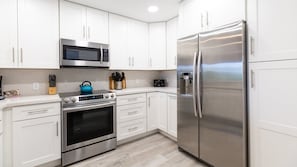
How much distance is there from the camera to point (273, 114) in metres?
1.54

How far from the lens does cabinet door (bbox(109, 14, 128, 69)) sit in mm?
2996

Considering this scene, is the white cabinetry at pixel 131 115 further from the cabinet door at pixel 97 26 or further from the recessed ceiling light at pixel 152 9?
the recessed ceiling light at pixel 152 9

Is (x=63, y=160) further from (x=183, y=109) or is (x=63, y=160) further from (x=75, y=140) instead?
(x=183, y=109)

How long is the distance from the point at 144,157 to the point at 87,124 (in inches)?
39.8

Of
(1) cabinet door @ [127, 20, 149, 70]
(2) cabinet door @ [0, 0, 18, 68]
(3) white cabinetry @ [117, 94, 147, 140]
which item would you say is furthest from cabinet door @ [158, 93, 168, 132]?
(2) cabinet door @ [0, 0, 18, 68]

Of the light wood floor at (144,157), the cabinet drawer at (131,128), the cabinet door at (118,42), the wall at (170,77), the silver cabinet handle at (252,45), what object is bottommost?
the light wood floor at (144,157)

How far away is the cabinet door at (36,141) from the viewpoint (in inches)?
73.2

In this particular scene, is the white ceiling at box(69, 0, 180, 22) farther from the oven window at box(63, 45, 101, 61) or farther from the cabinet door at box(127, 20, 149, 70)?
the oven window at box(63, 45, 101, 61)

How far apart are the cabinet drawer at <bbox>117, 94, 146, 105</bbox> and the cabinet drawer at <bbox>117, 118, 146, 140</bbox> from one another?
376 millimetres

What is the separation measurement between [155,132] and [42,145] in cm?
207

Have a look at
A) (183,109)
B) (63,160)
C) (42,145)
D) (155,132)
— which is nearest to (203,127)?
(183,109)

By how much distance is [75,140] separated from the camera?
7.38 ft

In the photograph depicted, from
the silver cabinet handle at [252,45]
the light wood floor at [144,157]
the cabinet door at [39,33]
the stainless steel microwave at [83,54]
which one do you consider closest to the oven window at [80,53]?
the stainless steel microwave at [83,54]

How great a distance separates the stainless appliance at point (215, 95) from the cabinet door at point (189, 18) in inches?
5.9
